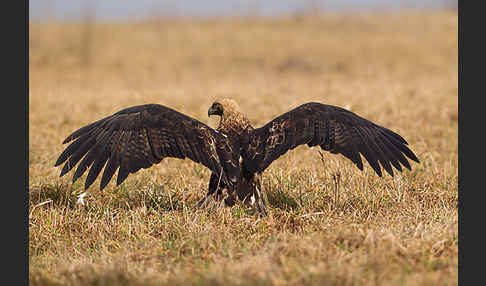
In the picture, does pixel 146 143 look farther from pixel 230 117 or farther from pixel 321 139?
pixel 321 139

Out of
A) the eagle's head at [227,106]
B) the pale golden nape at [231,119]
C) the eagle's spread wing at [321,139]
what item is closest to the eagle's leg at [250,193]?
the eagle's spread wing at [321,139]

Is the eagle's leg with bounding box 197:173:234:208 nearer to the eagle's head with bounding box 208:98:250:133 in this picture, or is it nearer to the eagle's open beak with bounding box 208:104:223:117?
the eagle's head with bounding box 208:98:250:133

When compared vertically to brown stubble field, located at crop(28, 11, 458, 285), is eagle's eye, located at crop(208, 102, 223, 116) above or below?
above

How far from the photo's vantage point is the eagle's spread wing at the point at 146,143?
4.78 metres

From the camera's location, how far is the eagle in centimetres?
481

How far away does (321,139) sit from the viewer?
491 cm

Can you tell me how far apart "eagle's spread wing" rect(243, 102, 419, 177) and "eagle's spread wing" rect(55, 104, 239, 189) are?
0.27 meters

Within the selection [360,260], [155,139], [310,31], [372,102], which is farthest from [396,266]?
[310,31]

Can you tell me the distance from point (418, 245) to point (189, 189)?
104 inches

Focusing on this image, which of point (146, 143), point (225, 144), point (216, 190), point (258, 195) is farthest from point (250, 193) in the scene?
point (146, 143)

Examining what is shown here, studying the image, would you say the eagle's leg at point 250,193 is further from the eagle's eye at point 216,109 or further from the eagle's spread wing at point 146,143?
the eagle's eye at point 216,109

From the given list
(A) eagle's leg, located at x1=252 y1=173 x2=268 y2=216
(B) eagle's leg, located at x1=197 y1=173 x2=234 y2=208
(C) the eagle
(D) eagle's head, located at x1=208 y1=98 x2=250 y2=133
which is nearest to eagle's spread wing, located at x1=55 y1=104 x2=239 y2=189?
(C) the eagle

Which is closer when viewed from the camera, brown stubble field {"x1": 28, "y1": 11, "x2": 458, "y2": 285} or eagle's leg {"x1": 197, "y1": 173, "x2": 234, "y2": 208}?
brown stubble field {"x1": 28, "y1": 11, "x2": 458, "y2": 285}

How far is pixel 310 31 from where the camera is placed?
103ft
